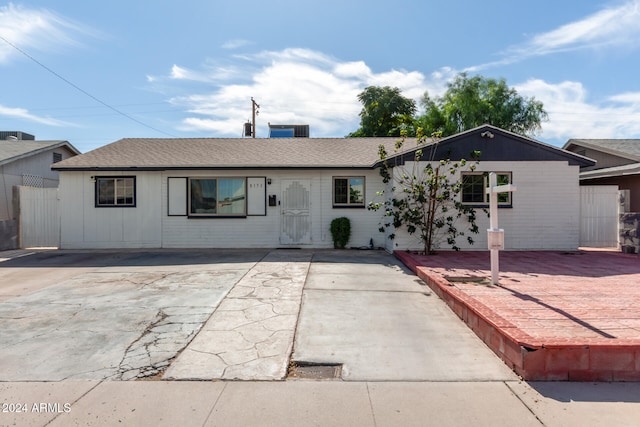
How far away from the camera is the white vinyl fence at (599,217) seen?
40.5ft

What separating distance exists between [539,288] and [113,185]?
1285 cm

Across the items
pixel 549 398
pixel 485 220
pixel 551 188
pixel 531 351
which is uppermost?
pixel 551 188

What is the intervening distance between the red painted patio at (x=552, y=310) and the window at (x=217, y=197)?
20.2 ft

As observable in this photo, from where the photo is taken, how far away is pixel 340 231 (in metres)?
12.7

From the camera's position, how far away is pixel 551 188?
11688 millimetres

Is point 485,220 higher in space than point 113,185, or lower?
lower

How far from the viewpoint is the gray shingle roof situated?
1284 centimetres

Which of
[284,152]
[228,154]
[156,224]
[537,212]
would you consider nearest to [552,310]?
[537,212]

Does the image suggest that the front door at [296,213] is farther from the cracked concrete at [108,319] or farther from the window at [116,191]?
the window at [116,191]

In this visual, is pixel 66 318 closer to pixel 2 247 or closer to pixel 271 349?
pixel 271 349

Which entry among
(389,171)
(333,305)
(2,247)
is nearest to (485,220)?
(389,171)

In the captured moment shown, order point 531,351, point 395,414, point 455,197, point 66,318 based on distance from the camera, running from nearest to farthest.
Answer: point 395,414 < point 531,351 < point 66,318 < point 455,197

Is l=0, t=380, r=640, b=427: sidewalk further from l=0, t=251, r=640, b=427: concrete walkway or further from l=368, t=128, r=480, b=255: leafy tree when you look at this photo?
l=368, t=128, r=480, b=255: leafy tree

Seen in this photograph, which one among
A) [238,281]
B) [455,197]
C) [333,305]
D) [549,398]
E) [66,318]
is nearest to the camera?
[549,398]
